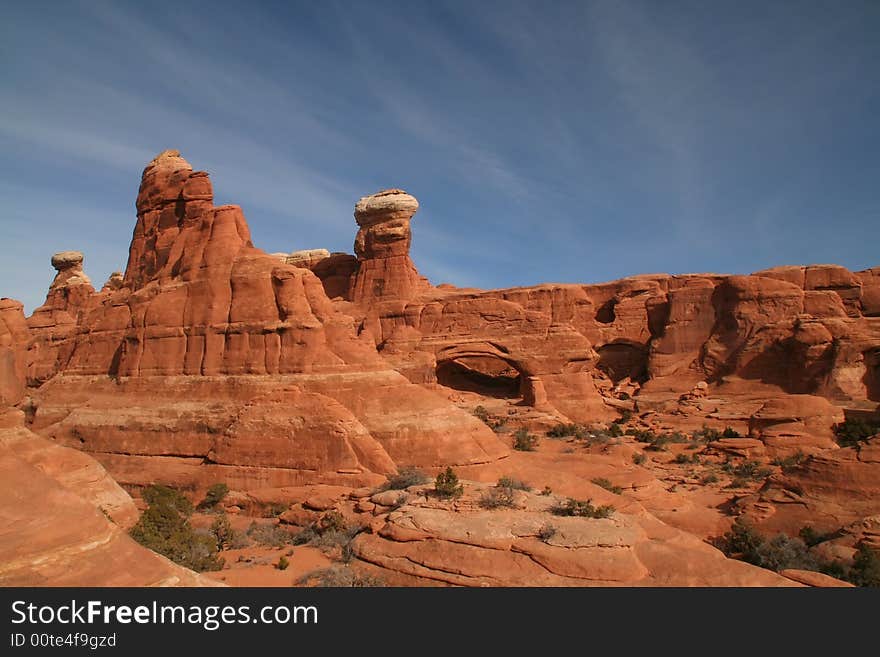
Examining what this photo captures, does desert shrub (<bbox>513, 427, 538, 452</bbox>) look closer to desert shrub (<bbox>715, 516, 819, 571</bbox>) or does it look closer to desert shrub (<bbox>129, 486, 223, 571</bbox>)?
desert shrub (<bbox>715, 516, 819, 571</bbox>)

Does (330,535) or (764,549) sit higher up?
(764,549)

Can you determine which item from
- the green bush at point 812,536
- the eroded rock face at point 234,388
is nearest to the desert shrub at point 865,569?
the green bush at point 812,536

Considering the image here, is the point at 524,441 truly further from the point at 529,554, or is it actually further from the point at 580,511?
the point at 529,554

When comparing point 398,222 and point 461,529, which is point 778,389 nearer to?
point 398,222

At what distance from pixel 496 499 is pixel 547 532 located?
2.59 m

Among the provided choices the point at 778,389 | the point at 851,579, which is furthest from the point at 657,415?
the point at 851,579

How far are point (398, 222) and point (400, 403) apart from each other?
96.3 feet

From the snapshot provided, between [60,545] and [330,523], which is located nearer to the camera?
[60,545]

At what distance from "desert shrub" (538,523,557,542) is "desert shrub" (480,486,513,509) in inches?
80.3

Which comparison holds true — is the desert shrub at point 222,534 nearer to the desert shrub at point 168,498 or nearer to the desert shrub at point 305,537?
the desert shrub at point 305,537

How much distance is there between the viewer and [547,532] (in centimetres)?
1295

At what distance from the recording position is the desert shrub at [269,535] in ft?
51.0

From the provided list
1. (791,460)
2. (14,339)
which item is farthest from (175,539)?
(791,460)

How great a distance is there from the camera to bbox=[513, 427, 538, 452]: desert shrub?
100 ft
